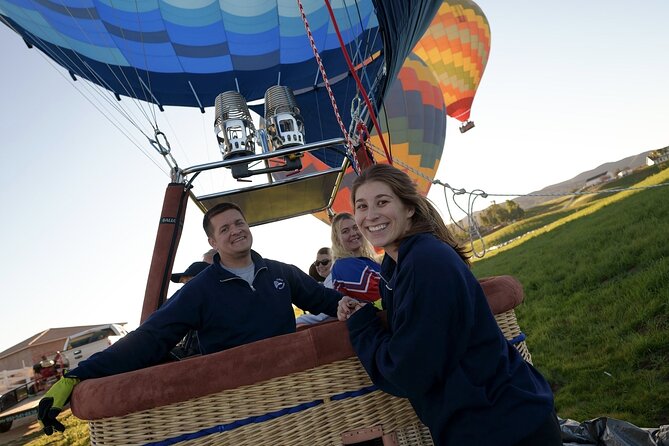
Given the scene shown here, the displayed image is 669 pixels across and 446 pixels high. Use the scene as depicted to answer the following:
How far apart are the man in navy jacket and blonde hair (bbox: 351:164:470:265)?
63 centimetres

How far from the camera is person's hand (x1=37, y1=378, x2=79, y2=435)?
1.13 meters

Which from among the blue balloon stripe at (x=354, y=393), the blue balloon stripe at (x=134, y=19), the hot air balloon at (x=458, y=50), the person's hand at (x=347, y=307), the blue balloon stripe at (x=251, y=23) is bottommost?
the blue balloon stripe at (x=354, y=393)

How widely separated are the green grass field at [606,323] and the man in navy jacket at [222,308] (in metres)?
1.49

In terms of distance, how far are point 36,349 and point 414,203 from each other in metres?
26.7

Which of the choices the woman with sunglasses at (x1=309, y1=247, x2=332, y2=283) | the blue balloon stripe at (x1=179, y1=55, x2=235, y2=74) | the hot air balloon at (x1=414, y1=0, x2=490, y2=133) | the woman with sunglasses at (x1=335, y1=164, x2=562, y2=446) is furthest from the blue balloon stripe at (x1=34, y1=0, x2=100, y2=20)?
the hot air balloon at (x1=414, y1=0, x2=490, y2=133)

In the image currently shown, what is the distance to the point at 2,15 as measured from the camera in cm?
379

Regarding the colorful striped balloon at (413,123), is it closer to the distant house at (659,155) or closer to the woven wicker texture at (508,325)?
the woven wicker texture at (508,325)

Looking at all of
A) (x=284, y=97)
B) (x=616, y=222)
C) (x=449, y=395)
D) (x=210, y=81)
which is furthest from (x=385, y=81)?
(x=616, y=222)

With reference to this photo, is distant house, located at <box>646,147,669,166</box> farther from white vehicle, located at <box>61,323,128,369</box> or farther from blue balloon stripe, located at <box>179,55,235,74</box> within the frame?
blue balloon stripe, located at <box>179,55,235,74</box>

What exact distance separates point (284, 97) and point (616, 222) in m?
5.68

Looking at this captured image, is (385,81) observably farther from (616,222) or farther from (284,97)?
(616,222)

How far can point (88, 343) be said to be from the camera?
11898 millimetres

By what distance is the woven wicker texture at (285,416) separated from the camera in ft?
3.68

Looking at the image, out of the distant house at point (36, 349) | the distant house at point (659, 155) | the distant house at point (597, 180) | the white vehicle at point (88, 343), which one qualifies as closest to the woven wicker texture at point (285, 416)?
the white vehicle at point (88, 343)
